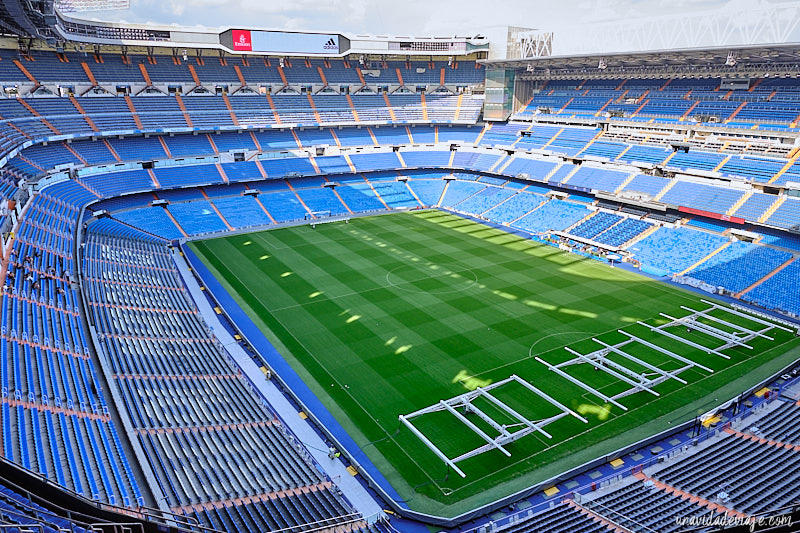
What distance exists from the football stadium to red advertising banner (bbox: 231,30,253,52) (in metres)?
0.13

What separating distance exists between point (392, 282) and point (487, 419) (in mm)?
15339

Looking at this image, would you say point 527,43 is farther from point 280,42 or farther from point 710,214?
point 710,214

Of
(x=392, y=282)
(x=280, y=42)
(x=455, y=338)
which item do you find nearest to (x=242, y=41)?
(x=280, y=42)

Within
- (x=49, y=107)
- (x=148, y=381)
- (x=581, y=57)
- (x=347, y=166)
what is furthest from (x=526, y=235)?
(x=49, y=107)

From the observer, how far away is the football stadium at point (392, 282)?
15.9 m

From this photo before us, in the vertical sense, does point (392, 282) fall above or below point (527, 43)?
below

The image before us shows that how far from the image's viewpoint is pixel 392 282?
3447 centimetres

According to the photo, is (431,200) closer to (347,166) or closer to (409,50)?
(347,166)

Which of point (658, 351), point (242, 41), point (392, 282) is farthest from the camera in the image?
point (242, 41)

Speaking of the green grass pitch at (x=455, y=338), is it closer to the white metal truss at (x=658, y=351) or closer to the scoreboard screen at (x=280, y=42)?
the white metal truss at (x=658, y=351)

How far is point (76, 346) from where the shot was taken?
780 inches

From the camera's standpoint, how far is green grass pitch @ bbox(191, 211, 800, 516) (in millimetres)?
19344

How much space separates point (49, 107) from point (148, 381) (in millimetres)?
34807

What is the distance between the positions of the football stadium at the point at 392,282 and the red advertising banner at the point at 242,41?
134mm
